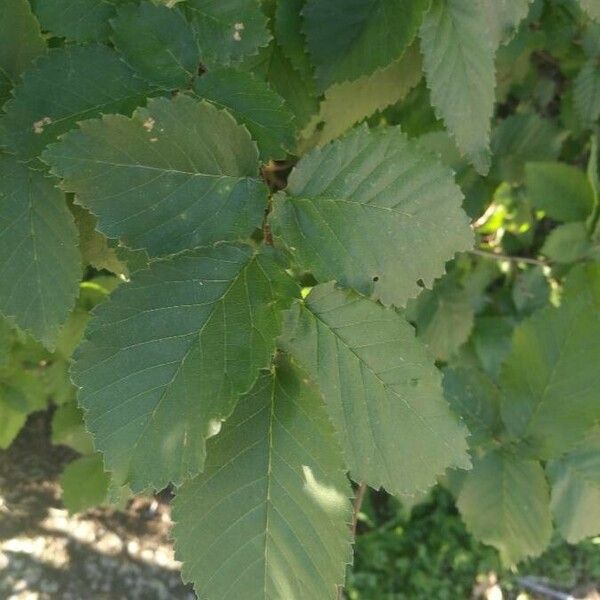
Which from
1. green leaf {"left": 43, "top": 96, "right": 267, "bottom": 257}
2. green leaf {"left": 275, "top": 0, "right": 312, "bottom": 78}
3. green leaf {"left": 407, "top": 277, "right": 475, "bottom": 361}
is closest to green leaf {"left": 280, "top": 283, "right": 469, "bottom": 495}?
green leaf {"left": 43, "top": 96, "right": 267, "bottom": 257}

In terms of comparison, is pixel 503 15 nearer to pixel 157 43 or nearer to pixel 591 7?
pixel 591 7

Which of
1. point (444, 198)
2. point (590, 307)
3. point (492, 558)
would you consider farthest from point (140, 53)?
point (492, 558)

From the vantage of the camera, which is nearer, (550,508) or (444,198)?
(444,198)

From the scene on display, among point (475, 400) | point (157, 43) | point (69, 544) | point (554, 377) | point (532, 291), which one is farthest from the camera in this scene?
point (69, 544)

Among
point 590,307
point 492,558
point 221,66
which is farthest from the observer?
point 492,558

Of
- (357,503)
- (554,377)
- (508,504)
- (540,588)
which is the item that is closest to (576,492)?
(508,504)

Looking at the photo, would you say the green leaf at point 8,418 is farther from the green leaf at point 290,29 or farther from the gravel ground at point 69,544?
the green leaf at point 290,29

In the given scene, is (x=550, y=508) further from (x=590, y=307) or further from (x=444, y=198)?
(x=444, y=198)
